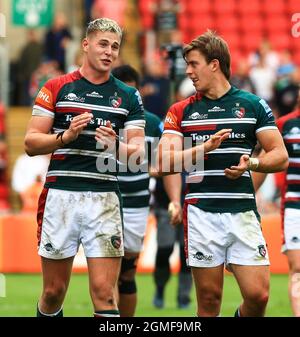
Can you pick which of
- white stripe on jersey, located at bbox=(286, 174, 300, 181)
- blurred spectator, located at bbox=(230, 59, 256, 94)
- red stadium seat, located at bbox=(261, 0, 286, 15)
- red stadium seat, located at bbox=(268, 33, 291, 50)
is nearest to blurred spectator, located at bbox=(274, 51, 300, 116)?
blurred spectator, located at bbox=(230, 59, 256, 94)

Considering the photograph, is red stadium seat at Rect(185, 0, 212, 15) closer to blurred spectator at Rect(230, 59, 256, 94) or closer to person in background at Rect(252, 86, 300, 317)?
blurred spectator at Rect(230, 59, 256, 94)

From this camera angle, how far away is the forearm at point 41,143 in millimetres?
8750

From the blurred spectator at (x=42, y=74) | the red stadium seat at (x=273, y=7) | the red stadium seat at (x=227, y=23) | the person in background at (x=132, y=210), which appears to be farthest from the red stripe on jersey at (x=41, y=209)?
the red stadium seat at (x=273, y=7)

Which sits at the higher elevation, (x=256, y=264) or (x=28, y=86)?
(x=28, y=86)

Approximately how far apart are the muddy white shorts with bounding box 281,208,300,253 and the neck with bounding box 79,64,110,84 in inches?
101

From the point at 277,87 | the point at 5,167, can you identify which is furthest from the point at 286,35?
the point at 5,167
